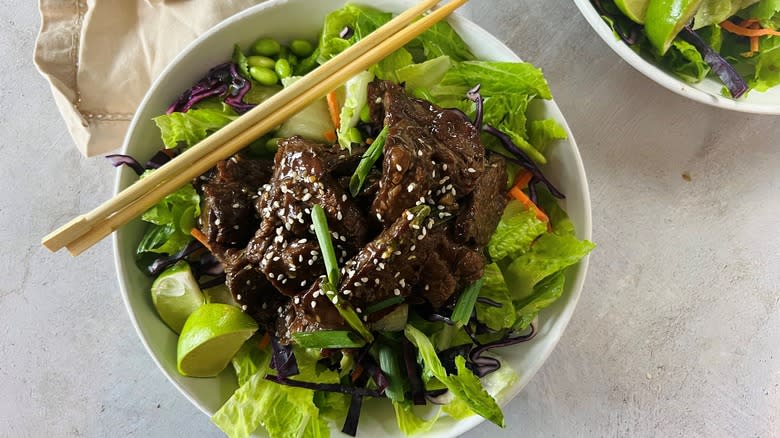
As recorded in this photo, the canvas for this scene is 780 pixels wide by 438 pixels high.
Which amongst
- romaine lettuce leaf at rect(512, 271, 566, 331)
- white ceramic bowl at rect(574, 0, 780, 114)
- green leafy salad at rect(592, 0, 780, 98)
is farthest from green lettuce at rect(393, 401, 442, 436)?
green leafy salad at rect(592, 0, 780, 98)

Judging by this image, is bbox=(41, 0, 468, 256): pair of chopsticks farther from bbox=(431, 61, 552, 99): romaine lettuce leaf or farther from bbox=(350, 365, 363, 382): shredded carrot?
bbox=(350, 365, 363, 382): shredded carrot

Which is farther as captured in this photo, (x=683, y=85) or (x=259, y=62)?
(x=683, y=85)

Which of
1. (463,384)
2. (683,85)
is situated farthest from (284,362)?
(683,85)

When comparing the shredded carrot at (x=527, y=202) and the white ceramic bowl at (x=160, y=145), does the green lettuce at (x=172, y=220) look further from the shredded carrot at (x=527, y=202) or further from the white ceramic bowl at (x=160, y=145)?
the shredded carrot at (x=527, y=202)

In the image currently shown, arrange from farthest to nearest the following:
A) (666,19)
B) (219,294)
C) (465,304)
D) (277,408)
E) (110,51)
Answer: (110,51) < (666,19) < (219,294) < (277,408) < (465,304)

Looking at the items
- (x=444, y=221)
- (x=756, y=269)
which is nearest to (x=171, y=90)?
(x=444, y=221)

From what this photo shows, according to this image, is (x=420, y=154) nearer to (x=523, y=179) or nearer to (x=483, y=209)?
(x=483, y=209)
